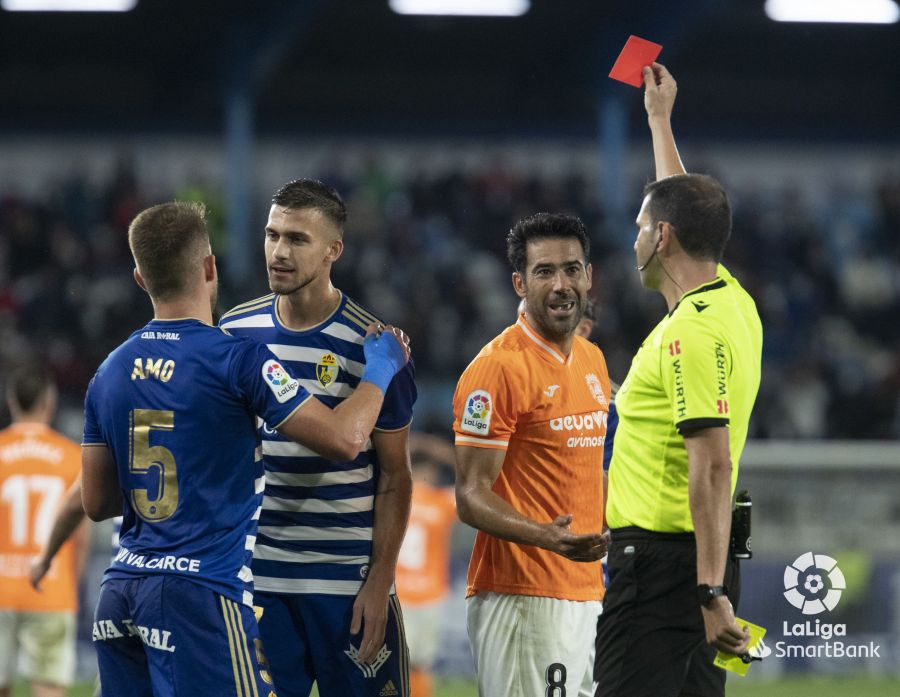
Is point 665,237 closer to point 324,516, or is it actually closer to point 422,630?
point 324,516

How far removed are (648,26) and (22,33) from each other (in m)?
9.11

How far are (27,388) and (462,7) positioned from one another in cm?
1058

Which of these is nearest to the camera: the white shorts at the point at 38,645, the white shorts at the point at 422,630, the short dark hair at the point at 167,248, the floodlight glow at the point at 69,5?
the short dark hair at the point at 167,248

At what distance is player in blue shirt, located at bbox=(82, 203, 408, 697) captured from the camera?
378 centimetres

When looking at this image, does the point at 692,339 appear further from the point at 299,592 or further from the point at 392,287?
the point at 392,287

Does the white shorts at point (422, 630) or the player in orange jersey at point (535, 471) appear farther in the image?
the white shorts at point (422, 630)

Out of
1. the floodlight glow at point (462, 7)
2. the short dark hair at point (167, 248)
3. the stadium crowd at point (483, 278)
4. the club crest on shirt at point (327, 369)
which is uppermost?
the floodlight glow at point (462, 7)

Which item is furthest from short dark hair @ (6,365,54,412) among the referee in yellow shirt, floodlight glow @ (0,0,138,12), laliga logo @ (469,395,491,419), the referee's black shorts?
floodlight glow @ (0,0,138,12)

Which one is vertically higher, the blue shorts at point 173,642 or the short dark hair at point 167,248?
the short dark hair at point 167,248

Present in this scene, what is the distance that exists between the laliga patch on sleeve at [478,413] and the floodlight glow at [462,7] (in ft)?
42.3

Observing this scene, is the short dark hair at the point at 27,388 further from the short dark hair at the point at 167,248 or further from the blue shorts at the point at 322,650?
the short dark hair at the point at 167,248

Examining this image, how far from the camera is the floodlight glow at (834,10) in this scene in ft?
55.6

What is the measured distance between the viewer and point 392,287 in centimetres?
1598

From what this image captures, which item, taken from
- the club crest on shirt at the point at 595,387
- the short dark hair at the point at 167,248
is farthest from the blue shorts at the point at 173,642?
the club crest on shirt at the point at 595,387
